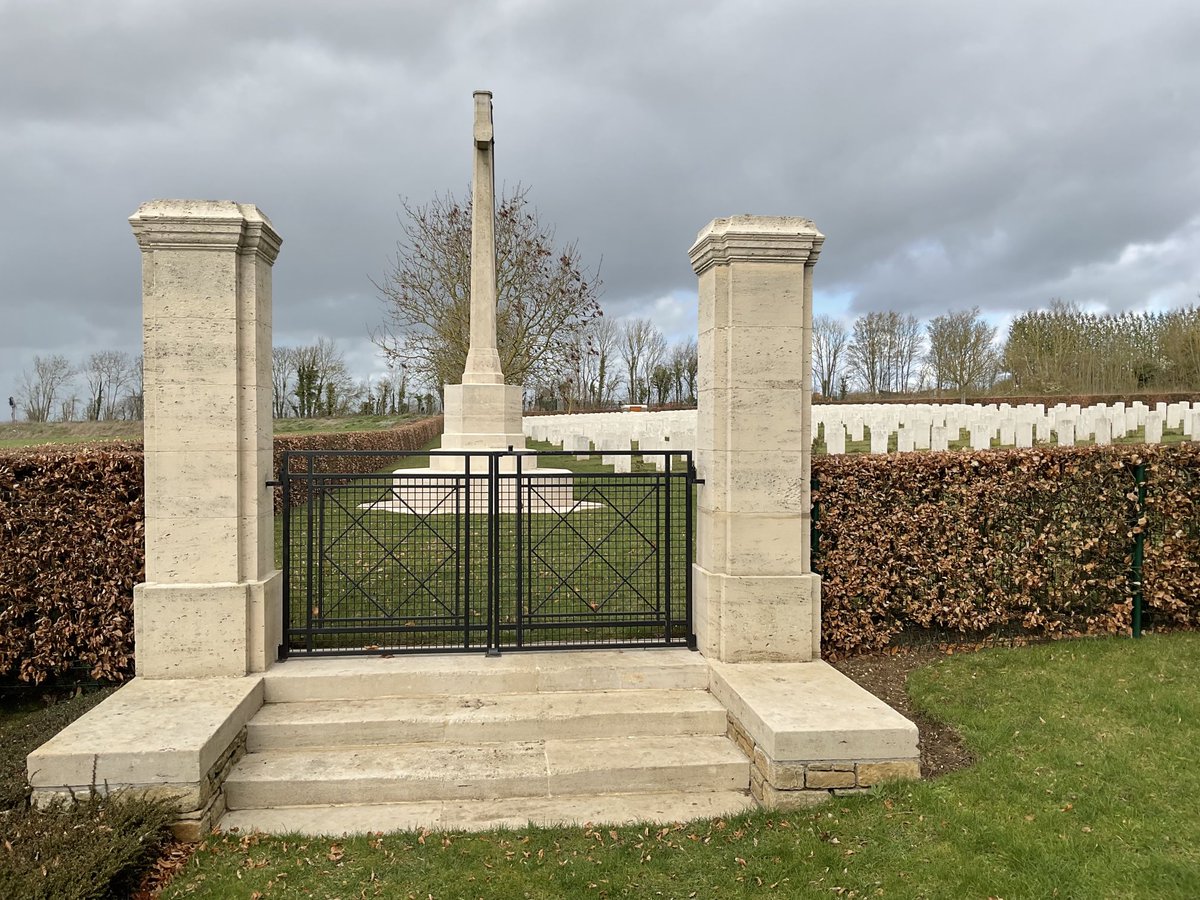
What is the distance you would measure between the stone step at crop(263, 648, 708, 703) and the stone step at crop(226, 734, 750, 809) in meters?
0.47

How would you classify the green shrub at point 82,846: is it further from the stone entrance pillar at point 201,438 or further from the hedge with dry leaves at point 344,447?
the hedge with dry leaves at point 344,447

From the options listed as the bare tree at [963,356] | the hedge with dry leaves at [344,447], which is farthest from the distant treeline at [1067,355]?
the hedge with dry leaves at [344,447]

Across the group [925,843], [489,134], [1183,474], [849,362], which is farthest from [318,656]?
[849,362]

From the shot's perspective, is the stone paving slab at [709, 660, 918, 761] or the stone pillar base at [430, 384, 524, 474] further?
the stone pillar base at [430, 384, 524, 474]

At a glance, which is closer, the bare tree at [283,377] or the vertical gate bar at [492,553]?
the vertical gate bar at [492,553]

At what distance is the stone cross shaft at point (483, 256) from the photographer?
470 inches

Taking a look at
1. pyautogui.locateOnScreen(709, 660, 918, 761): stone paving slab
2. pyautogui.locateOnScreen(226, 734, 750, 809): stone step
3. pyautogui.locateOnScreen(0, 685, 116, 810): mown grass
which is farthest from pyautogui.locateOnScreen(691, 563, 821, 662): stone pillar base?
pyautogui.locateOnScreen(0, 685, 116, 810): mown grass

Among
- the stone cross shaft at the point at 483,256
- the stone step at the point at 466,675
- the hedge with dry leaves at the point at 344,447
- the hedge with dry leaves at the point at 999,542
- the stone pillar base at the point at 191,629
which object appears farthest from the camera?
the hedge with dry leaves at the point at 344,447

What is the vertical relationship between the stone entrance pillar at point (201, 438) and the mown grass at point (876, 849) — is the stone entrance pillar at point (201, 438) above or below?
above

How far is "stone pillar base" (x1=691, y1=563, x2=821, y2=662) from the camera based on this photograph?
5223mm

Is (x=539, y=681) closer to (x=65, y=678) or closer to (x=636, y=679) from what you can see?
(x=636, y=679)

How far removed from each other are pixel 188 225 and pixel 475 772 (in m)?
3.70

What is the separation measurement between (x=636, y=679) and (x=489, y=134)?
951cm

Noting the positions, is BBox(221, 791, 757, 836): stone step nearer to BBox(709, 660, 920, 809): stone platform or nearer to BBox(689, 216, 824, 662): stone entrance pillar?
BBox(709, 660, 920, 809): stone platform
